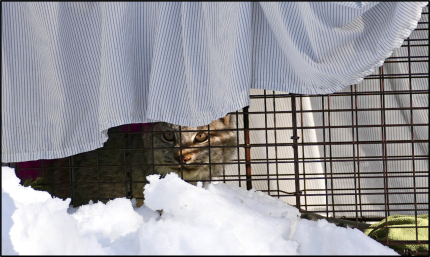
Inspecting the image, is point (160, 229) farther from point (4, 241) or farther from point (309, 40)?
point (309, 40)

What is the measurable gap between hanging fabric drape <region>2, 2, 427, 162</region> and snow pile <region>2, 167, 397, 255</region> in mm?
218

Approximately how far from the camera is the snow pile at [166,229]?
97 cm

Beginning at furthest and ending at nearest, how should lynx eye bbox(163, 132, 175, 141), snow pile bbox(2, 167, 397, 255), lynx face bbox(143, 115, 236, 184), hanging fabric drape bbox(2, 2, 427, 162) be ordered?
lynx eye bbox(163, 132, 175, 141) → lynx face bbox(143, 115, 236, 184) → hanging fabric drape bbox(2, 2, 427, 162) → snow pile bbox(2, 167, 397, 255)

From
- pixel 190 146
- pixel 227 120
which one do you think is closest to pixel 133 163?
pixel 190 146

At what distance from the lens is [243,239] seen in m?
1.03

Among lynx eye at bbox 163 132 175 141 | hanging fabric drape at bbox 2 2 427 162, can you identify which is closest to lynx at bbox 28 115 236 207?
lynx eye at bbox 163 132 175 141

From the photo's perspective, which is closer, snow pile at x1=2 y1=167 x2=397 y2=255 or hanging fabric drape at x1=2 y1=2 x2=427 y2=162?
snow pile at x1=2 y1=167 x2=397 y2=255

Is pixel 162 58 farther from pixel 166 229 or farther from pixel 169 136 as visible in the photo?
pixel 169 136

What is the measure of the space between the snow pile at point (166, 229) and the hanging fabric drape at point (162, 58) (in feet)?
0.71

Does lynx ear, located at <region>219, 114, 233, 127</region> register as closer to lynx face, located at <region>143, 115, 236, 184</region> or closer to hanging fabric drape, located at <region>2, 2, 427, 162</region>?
lynx face, located at <region>143, 115, 236, 184</region>

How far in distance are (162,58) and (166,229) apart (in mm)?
508

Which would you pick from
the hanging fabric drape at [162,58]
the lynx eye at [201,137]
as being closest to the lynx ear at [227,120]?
the lynx eye at [201,137]

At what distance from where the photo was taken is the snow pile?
0.97m

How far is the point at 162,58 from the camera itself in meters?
1.20
